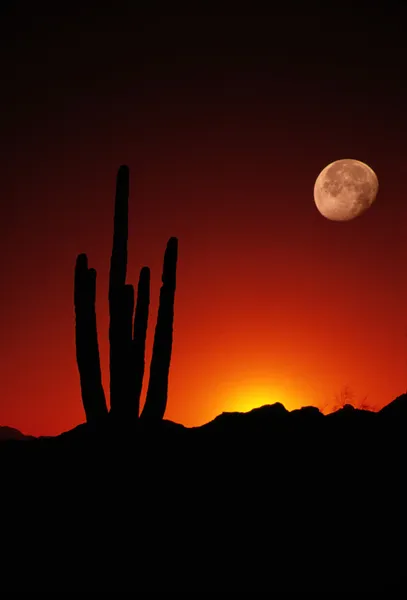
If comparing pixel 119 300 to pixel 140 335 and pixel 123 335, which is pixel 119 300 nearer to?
pixel 123 335

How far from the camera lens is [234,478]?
13.3 m

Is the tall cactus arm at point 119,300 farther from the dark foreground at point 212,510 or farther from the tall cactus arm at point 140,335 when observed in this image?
the dark foreground at point 212,510

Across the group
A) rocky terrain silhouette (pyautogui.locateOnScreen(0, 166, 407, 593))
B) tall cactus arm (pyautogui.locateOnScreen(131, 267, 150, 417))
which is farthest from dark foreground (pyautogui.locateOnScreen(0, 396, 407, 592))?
tall cactus arm (pyautogui.locateOnScreen(131, 267, 150, 417))

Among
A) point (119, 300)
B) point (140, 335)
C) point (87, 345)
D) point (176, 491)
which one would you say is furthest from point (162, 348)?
point (176, 491)

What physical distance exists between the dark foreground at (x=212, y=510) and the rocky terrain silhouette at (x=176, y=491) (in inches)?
1.1

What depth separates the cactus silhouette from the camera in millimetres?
15422

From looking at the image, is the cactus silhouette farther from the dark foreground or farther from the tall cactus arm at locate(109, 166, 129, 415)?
the dark foreground

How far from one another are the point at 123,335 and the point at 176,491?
400 cm

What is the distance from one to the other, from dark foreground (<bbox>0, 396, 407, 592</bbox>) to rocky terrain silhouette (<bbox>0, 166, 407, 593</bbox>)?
29 mm

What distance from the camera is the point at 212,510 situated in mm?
12180

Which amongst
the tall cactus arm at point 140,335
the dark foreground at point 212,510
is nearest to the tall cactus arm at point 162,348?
the tall cactus arm at point 140,335

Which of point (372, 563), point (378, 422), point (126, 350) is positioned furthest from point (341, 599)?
point (126, 350)

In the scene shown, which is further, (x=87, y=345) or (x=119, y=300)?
(x=87, y=345)

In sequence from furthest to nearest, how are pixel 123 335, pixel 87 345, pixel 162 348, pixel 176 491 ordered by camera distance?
pixel 162 348
pixel 87 345
pixel 123 335
pixel 176 491
